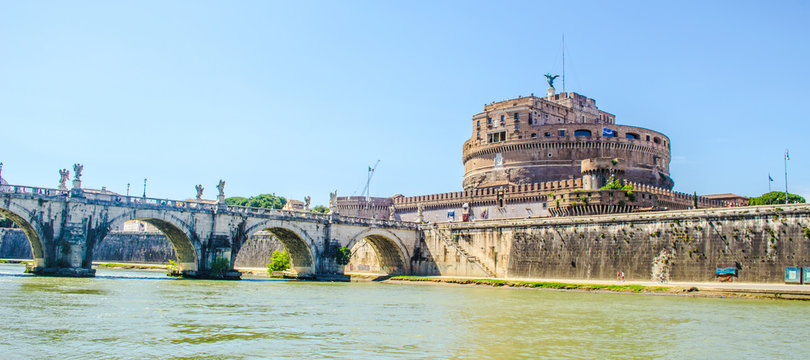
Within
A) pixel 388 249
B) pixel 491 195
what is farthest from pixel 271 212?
pixel 491 195

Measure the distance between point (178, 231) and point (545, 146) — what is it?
144 ft

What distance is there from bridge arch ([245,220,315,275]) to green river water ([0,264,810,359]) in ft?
64.5

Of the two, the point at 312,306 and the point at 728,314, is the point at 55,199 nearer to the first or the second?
the point at 312,306

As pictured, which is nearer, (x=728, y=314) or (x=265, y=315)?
(x=265, y=315)

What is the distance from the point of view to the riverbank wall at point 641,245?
43656 mm

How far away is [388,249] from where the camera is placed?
70438 mm

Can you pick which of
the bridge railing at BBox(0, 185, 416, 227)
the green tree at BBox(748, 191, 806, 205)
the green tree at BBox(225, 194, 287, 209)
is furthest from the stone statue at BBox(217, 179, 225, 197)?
the green tree at BBox(225, 194, 287, 209)

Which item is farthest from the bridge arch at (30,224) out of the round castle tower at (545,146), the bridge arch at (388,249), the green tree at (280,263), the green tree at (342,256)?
the round castle tower at (545,146)

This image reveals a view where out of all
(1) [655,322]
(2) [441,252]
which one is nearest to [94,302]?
(1) [655,322]

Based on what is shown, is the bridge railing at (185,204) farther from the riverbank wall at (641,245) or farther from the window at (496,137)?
the window at (496,137)

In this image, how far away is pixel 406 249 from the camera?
6944 centimetres

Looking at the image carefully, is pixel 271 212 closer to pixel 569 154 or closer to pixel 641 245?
pixel 641 245

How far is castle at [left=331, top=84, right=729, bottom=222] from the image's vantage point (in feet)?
224

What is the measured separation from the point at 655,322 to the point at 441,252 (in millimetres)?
40427
